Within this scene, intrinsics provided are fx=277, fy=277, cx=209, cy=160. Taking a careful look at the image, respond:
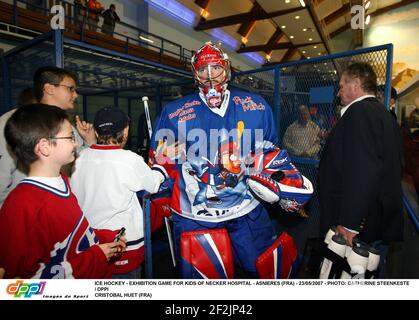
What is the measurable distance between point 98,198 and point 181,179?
46 cm

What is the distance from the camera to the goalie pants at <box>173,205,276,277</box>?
4.94 ft

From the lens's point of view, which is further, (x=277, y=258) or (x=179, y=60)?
(x=179, y=60)

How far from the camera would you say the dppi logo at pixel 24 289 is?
0.92 m

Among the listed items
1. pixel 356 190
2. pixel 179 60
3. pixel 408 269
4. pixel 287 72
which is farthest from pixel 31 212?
pixel 179 60

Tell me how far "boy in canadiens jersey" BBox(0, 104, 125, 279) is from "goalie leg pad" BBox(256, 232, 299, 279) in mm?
734

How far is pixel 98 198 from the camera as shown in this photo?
1.42 meters

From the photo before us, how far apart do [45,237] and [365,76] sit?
6.08ft

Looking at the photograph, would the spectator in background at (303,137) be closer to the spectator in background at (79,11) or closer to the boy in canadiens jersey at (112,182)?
the boy in canadiens jersey at (112,182)

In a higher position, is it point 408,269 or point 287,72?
point 287,72

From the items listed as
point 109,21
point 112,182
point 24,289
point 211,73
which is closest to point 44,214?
point 24,289

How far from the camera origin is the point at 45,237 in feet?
3.17

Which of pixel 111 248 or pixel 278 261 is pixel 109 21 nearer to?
pixel 111 248
